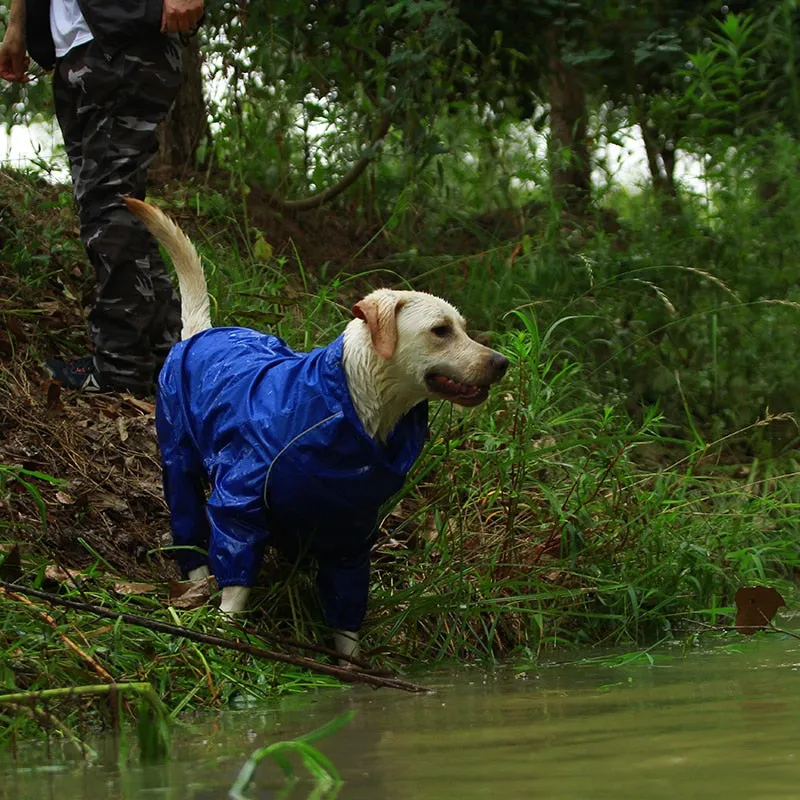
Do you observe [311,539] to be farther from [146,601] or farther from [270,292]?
[270,292]

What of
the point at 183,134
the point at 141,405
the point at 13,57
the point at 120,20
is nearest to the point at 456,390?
the point at 141,405

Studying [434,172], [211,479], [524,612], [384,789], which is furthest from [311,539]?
[434,172]

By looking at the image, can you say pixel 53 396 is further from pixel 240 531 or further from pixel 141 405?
pixel 240 531

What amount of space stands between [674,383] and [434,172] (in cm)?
264

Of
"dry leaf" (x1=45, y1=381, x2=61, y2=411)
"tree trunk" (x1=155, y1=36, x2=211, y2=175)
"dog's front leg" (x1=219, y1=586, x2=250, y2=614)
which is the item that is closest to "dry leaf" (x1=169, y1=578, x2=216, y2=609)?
"dog's front leg" (x1=219, y1=586, x2=250, y2=614)

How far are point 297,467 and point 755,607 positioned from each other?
1485 millimetres

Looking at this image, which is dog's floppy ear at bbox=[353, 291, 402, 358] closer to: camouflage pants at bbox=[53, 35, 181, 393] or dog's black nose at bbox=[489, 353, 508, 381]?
dog's black nose at bbox=[489, 353, 508, 381]

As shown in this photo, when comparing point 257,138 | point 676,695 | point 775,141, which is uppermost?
point 257,138

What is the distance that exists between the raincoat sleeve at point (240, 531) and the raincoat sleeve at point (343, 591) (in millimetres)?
228

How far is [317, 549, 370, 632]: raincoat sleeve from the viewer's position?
3.87 meters

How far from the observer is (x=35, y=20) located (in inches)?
211

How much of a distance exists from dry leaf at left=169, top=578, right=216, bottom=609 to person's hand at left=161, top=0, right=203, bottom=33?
221 centimetres

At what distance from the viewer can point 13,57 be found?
5.50 meters

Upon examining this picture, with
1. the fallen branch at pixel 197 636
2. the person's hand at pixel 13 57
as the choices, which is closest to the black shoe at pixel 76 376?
the person's hand at pixel 13 57
